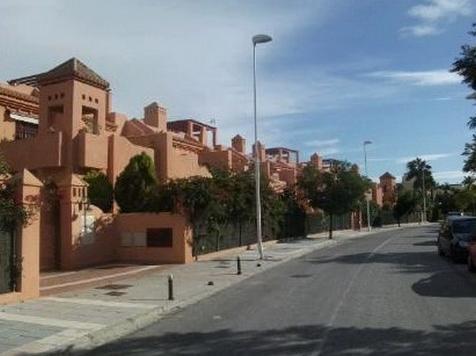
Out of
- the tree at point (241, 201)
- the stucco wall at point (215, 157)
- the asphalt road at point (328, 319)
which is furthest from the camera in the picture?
the stucco wall at point (215, 157)

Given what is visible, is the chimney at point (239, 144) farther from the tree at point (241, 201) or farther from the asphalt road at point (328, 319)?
the asphalt road at point (328, 319)

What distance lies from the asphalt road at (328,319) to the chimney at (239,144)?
38733 mm

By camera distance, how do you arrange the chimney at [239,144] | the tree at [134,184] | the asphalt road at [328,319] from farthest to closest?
the chimney at [239,144] < the tree at [134,184] < the asphalt road at [328,319]

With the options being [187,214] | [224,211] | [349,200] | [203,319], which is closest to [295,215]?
[349,200]

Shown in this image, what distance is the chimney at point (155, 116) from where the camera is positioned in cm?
4731

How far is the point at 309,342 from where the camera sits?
10.1 metres

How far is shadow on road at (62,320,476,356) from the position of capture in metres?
9.40

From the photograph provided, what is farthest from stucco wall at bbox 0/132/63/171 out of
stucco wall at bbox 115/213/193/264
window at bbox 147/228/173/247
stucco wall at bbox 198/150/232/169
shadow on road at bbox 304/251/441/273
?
stucco wall at bbox 198/150/232/169

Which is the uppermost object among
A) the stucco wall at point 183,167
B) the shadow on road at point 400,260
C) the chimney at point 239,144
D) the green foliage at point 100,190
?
the chimney at point 239,144

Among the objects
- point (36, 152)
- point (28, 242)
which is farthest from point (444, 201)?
point (28, 242)

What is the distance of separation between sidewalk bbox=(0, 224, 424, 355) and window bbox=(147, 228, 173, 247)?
317 cm

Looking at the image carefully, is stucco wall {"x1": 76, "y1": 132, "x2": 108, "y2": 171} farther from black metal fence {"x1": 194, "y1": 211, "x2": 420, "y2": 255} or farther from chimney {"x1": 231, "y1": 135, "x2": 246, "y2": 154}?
chimney {"x1": 231, "y1": 135, "x2": 246, "y2": 154}

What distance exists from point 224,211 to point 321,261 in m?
5.27

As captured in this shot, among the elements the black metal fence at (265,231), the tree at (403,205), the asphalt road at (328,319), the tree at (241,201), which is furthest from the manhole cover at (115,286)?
the tree at (403,205)
